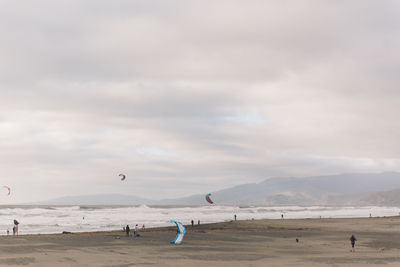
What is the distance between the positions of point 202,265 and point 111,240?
15.6 metres

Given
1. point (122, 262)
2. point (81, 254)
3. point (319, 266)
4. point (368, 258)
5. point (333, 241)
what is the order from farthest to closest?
point (333, 241)
point (81, 254)
point (368, 258)
point (122, 262)
point (319, 266)

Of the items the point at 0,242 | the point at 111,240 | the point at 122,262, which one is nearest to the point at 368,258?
the point at 122,262

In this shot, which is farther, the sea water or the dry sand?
the sea water

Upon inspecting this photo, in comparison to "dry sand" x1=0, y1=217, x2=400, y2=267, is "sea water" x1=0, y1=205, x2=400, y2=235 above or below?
above

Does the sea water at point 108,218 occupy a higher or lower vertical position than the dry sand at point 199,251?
higher

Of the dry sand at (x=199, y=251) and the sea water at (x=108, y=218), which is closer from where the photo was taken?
the dry sand at (x=199, y=251)

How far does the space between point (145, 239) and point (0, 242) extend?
1184 cm

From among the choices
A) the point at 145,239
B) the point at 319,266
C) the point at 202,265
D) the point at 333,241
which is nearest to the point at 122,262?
the point at 202,265

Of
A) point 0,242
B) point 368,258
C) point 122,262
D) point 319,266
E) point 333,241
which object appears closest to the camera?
point 319,266

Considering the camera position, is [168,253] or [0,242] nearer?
[168,253]

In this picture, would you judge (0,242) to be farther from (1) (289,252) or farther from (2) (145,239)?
(1) (289,252)

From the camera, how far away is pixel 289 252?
102 feet

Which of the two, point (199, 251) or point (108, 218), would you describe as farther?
point (108, 218)

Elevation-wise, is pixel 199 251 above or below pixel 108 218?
below
